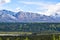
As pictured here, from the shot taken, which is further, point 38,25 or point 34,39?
point 38,25

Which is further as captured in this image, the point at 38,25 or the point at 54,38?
the point at 38,25

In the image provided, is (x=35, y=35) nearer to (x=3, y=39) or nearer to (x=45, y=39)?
(x=45, y=39)

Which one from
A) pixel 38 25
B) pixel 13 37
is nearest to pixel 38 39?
pixel 13 37

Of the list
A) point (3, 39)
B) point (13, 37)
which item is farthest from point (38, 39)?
point (3, 39)

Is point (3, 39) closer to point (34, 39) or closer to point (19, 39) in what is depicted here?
point (19, 39)

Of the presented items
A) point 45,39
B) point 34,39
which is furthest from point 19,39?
point 45,39

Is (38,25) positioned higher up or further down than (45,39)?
further down

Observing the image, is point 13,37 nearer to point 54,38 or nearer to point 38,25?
point 54,38

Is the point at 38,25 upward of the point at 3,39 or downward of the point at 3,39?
downward
